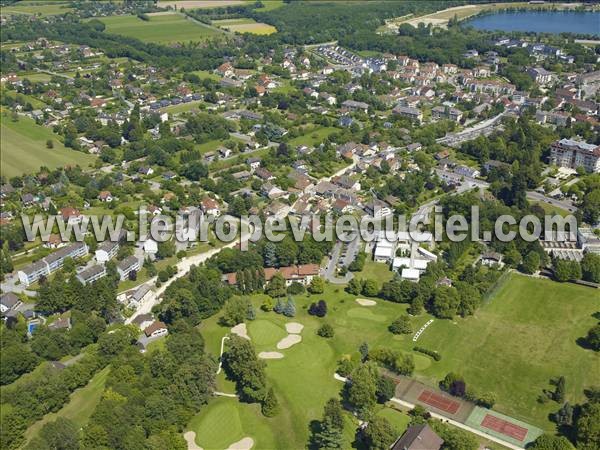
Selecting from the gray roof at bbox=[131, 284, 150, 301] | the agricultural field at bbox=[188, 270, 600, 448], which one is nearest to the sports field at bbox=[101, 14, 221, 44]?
the gray roof at bbox=[131, 284, 150, 301]

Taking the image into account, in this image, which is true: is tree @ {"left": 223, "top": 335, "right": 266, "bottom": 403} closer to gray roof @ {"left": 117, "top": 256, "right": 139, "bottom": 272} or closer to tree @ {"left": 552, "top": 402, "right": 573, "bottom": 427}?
gray roof @ {"left": 117, "top": 256, "right": 139, "bottom": 272}

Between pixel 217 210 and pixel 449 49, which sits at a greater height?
pixel 449 49

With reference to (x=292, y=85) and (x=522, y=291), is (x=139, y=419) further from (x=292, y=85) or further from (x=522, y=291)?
(x=292, y=85)

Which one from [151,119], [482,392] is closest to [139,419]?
[482,392]

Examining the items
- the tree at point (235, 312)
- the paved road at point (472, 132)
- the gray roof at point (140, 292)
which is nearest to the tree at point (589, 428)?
the tree at point (235, 312)

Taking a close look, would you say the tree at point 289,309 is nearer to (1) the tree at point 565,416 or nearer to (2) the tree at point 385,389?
(2) the tree at point 385,389

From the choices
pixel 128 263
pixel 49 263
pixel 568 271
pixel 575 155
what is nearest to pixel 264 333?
pixel 128 263
